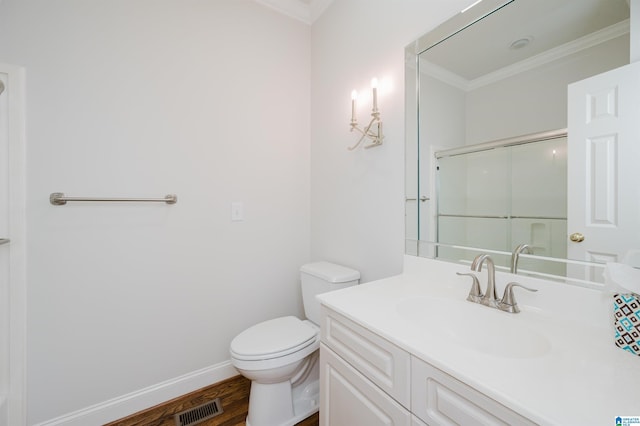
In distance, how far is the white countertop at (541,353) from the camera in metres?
0.50

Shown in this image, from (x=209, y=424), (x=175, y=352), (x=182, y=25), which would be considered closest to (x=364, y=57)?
(x=182, y=25)

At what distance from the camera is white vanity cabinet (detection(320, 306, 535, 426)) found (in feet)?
1.96

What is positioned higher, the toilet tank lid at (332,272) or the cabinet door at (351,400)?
the toilet tank lid at (332,272)

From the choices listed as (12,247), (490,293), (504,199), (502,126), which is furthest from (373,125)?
(12,247)

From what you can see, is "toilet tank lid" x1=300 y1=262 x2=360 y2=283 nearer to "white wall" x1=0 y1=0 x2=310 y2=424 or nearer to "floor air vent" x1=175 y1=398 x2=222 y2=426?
"white wall" x1=0 y1=0 x2=310 y2=424

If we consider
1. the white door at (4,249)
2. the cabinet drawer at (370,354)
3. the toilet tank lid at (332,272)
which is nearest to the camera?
the cabinet drawer at (370,354)

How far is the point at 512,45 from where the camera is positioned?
1027 mm

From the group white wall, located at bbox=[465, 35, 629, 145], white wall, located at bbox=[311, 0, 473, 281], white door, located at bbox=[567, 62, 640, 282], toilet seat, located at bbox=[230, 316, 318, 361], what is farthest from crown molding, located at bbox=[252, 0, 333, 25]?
toilet seat, located at bbox=[230, 316, 318, 361]

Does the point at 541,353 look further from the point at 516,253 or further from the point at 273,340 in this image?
the point at 273,340

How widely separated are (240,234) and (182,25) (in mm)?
1332

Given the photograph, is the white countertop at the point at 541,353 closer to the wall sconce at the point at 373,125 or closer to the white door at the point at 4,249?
the wall sconce at the point at 373,125

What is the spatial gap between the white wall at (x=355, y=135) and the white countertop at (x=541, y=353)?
1.50 ft

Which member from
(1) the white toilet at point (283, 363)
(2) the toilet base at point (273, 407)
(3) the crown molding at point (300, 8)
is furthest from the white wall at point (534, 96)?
(2) the toilet base at point (273, 407)

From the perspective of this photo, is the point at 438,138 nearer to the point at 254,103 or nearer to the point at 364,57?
the point at 364,57
